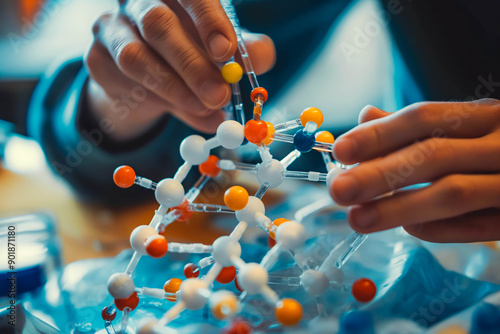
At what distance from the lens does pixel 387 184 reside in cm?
42

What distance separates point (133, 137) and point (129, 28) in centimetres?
26

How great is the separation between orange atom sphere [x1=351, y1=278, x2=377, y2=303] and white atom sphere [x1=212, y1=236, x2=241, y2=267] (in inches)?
5.4

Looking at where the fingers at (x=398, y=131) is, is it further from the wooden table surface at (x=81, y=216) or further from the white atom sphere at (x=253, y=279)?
the wooden table surface at (x=81, y=216)

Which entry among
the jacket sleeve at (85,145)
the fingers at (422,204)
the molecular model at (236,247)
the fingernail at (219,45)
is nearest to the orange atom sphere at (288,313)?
the molecular model at (236,247)

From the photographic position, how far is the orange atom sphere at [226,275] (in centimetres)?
51

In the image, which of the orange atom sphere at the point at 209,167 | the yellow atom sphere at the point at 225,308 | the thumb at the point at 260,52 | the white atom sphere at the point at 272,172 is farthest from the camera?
the thumb at the point at 260,52

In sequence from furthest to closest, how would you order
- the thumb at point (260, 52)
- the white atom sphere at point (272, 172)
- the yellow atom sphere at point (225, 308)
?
the thumb at point (260, 52)
the white atom sphere at point (272, 172)
the yellow atom sphere at point (225, 308)

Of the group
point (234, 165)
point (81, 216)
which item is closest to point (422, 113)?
point (234, 165)

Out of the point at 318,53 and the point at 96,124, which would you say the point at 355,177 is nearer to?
the point at 318,53

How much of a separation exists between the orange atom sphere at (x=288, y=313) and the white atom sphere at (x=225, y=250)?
2.9 inches

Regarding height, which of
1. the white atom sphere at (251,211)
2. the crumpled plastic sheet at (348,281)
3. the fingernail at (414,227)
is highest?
the white atom sphere at (251,211)

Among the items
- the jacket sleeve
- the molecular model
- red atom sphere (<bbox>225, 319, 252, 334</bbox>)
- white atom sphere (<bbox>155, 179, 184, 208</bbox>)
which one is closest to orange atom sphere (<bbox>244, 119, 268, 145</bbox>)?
the molecular model


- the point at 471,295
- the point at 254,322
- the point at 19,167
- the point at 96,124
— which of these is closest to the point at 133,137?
the point at 96,124

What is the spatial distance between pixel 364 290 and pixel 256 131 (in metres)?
0.21
